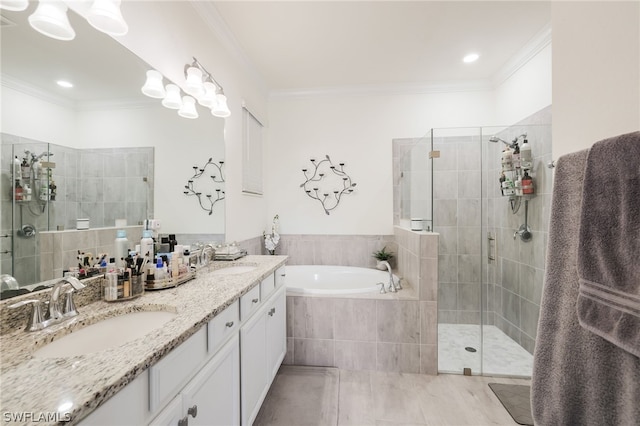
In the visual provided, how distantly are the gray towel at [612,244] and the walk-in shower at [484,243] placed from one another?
203 centimetres

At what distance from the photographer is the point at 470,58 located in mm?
2695

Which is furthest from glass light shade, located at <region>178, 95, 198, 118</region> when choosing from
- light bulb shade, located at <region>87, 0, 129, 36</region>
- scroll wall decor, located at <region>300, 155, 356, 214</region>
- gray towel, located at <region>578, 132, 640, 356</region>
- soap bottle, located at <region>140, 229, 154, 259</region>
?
gray towel, located at <region>578, 132, 640, 356</region>

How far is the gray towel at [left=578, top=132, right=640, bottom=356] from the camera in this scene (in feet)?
1.51

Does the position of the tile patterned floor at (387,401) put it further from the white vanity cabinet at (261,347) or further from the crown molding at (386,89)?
the crown molding at (386,89)

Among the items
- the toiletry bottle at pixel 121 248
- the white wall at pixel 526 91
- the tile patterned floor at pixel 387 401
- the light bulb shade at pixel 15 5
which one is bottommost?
the tile patterned floor at pixel 387 401

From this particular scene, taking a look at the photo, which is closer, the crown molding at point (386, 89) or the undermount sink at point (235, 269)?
the undermount sink at point (235, 269)

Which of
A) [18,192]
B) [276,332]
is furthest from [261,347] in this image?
[18,192]

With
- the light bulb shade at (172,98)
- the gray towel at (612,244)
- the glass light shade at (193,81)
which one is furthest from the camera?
the glass light shade at (193,81)

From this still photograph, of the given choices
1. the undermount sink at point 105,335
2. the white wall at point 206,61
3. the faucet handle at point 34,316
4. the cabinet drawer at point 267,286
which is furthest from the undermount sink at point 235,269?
the faucet handle at point 34,316

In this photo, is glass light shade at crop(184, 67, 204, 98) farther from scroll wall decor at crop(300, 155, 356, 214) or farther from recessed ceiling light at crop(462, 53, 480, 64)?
recessed ceiling light at crop(462, 53, 480, 64)

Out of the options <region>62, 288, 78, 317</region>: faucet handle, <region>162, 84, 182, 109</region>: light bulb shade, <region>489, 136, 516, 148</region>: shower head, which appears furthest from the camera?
<region>489, 136, 516, 148</region>: shower head

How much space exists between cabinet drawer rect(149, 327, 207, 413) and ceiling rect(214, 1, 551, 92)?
2171 mm

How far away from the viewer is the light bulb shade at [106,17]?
1.11 m

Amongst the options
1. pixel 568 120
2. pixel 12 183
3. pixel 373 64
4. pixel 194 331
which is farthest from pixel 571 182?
pixel 373 64
